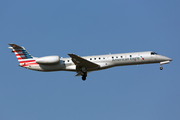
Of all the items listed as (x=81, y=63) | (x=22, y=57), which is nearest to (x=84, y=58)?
(x=81, y=63)

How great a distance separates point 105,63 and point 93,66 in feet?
5.02

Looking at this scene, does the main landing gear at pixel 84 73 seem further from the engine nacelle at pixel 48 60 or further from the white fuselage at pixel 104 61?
the engine nacelle at pixel 48 60

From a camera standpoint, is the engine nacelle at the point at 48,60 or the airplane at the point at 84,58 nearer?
the engine nacelle at the point at 48,60

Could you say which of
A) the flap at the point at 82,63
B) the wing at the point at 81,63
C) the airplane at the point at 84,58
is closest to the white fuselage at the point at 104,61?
the airplane at the point at 84,58

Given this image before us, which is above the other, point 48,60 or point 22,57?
point 22,57

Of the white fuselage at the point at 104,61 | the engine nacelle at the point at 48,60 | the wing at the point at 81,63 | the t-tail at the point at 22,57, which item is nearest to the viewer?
the wing at the point at 81,63

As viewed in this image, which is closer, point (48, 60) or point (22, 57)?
point (48, 60)

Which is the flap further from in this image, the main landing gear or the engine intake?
the engine intake

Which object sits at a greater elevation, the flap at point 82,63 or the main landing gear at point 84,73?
the flap at point 82,63

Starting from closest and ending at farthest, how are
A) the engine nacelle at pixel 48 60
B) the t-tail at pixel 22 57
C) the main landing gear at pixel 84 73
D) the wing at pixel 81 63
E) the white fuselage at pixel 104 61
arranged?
the wing at pixel 81 63
the engine nacelle at pixel 48 60
the main landing gear at pixel 84 73
the white fuselage at pixel 104 61
the t-tail at pixel 22 57

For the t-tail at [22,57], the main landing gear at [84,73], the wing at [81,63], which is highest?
the t-tail at [22,57]

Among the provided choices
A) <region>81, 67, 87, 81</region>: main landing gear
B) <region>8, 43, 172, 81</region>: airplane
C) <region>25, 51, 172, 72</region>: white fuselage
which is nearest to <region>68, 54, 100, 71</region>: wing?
<region>8, 43, 172, 81</region>: airplane

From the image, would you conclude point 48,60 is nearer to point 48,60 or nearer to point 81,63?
point 48,60

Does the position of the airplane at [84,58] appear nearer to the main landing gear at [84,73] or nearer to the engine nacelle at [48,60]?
the main landing gear at [84,73]
